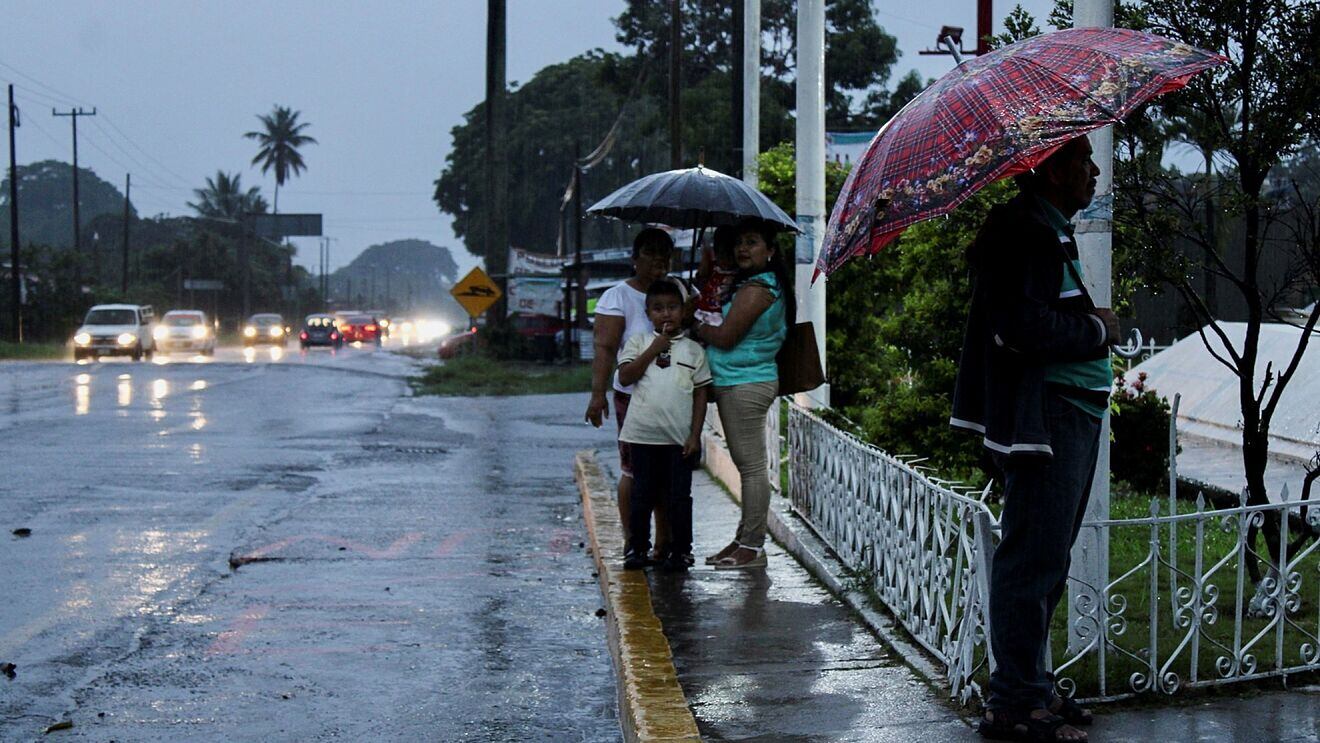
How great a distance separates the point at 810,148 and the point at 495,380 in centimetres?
2247

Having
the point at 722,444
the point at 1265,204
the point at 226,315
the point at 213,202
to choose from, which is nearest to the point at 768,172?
the point at 722,444

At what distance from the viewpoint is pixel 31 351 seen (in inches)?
2028

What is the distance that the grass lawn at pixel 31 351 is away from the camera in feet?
161

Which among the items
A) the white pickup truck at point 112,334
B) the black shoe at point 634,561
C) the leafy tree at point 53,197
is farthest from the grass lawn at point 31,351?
the leafy tree at point 53,197

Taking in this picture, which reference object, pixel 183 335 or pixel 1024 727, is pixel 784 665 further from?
pixel 183 335

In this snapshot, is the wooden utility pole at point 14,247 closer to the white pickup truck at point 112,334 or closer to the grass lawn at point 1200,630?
the white pickup truck at point 112,334

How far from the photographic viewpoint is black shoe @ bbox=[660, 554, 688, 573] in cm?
855

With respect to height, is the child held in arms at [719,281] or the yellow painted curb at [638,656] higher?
the child held in arms at [719,281]

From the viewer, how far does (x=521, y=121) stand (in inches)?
3150

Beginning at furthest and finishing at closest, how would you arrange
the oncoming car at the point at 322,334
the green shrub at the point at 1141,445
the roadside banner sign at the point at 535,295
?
the oncoming car at the point at 322,334 < the roadside banner sign at the point at 535,295 < the green shrub at the point at 1141,445

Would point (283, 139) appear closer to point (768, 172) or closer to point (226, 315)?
point (226, 315)

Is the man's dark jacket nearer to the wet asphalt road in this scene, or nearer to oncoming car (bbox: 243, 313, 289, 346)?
the wet asphalt road

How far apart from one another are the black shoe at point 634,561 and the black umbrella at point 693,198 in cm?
180

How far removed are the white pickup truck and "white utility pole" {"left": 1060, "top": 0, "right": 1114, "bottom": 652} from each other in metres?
41.6
